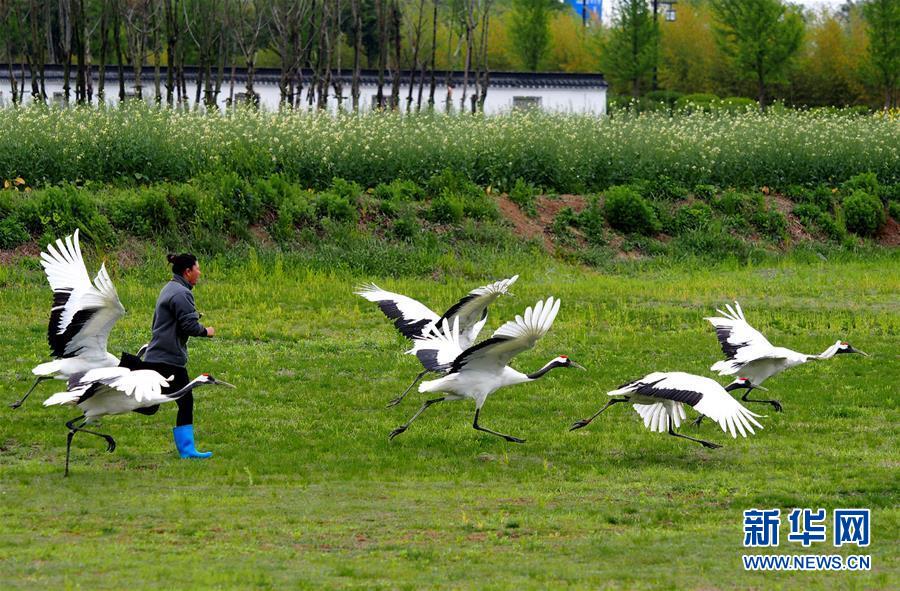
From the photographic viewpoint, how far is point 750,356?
14016mm

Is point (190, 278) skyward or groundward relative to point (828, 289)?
skyward

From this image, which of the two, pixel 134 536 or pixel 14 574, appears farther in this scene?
pixel 134 536

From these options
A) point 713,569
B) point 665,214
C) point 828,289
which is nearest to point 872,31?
point 665,214

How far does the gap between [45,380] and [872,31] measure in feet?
156

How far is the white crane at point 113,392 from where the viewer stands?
36.7 ft

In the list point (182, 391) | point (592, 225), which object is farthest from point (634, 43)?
point (182, 391)

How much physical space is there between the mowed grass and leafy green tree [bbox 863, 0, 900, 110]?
1444 inches

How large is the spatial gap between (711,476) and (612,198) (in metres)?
18.1

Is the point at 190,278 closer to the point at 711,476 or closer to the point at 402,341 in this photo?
the point at 711,476

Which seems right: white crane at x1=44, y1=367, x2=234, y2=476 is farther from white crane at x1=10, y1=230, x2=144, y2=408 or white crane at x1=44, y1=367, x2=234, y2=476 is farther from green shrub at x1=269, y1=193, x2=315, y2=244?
green shrub at x1=269, y1=193, x2=315, y2=244

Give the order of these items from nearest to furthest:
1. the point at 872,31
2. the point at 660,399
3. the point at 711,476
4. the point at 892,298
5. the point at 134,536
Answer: the point at 134,536 → the point at 711,476 → the point at 660,399 → the point at 892,298 → the point at 872,31

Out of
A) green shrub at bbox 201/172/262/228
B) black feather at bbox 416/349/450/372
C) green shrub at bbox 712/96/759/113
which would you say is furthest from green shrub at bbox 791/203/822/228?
black feather at bbox 416/349/450/372

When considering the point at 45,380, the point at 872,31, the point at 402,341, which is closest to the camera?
the point at 45,380

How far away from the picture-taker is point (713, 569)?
862 centimetres
